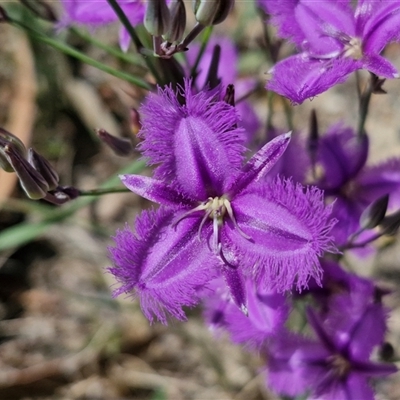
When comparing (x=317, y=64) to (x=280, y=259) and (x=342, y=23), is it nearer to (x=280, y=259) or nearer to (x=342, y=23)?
(x=342, y=23)

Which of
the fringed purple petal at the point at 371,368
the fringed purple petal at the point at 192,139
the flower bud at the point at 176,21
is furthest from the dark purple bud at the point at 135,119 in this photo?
the fringed purple petal at the point at 371,368

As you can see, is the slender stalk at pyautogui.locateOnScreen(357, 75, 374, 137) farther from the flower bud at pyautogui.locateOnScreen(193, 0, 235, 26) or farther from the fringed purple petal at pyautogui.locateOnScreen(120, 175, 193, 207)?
the fringed purple petal at pyautogui.locateOnScreen(120, 175, 193, 207)

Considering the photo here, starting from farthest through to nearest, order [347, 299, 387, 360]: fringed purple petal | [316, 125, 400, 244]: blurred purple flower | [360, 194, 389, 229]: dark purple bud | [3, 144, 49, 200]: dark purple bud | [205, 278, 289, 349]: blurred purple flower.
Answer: [316, 125, 400, 244]: blurred purple flower
[347, 299, 387, 360]: fringed purple petal
[205, 278, 289, 349]: blurred purple flower
[360, 194, 389, 229]: dark purple bud
[3, 144, 49, 200]: dark purple bud

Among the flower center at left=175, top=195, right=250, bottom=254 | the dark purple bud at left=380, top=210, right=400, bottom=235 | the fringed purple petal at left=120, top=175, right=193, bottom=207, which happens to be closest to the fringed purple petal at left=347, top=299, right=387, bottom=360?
the dark purple bud at left=380, top=210, right=400, bottom=235

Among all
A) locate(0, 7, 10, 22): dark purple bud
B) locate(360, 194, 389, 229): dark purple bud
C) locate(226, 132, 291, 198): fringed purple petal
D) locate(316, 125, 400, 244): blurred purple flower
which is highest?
locate(0, 7, 10, 22): dark purple bud

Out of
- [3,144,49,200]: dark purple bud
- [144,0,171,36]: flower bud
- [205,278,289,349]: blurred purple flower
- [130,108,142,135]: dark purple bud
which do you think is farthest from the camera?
[130,108,142,135]: dark purple bud

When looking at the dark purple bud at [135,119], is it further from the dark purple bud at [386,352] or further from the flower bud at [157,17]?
the dark purple bud at [386,352]

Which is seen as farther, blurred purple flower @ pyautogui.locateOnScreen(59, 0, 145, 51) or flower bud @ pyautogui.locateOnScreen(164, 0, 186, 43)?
blurred purple flower @ pyautogui.locateOnScreen(59, 0, 145, 51)

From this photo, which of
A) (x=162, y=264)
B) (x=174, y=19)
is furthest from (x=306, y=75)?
(x=162, y=264)
